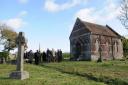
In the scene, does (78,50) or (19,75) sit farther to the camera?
(78,50)

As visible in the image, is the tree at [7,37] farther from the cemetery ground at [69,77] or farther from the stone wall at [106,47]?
the cemetery ground at [69,77]

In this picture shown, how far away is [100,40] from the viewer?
5453 centimetres

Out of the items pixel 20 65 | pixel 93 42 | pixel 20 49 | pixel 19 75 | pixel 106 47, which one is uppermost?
pixel 93 42

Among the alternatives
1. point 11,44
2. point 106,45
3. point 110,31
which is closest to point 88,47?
point 106,45

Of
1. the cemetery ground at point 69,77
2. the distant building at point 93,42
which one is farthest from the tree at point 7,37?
the cemetery ground at point 69,77

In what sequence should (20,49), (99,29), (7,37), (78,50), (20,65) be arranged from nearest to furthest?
(20,65) < (20,49) < (78,50) < (99,29) < (7,37)

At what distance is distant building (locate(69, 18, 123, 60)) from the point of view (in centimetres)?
5231

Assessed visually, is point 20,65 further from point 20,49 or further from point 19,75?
point 20,49

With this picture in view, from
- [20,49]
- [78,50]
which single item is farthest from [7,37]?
[20,49]

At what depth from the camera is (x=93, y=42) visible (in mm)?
52406

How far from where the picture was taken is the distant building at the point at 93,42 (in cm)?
5231

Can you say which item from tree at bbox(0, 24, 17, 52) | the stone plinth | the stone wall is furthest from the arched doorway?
the stone plinth

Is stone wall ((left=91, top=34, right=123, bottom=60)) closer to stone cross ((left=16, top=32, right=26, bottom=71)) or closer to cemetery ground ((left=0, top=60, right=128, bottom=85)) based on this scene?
cemetery ground ((left=0, top=60, right=128, bottom=85))

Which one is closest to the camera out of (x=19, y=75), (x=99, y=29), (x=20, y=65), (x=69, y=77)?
(x=19, y=75)
